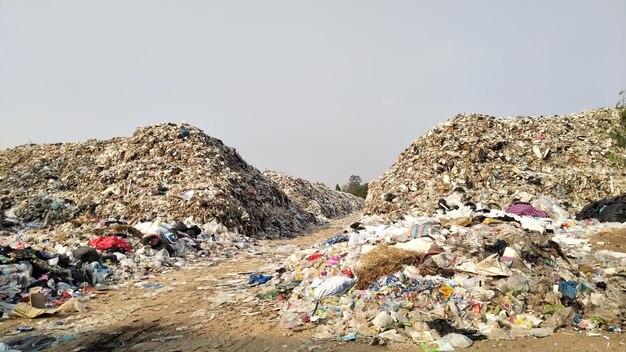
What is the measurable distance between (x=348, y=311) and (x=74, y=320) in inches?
120

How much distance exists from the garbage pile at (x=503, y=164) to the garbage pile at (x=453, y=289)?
4.96 meters

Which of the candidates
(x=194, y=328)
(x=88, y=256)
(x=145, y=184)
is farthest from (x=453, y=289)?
(x=145, y=184)

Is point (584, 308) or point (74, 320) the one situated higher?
point (74, 320)

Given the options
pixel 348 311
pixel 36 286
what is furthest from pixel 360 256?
pixel 36 286

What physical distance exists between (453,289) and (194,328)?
9.02ft

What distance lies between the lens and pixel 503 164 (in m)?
11.1

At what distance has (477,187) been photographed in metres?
10.6

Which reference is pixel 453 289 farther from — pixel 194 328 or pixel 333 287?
pixel 194 328

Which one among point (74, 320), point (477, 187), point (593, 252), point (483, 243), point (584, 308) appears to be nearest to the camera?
point (584, 308)

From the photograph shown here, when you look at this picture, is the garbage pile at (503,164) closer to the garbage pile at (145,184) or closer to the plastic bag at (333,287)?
the garbage pile at (145,184)

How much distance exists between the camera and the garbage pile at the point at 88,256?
4739mm

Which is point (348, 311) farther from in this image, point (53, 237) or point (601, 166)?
point (601, 166)

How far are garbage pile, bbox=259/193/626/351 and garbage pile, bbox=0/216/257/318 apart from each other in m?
2.53

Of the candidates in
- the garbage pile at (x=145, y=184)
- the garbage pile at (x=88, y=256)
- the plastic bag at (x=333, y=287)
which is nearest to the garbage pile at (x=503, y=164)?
the garbage pile at (x=145, y=184)
